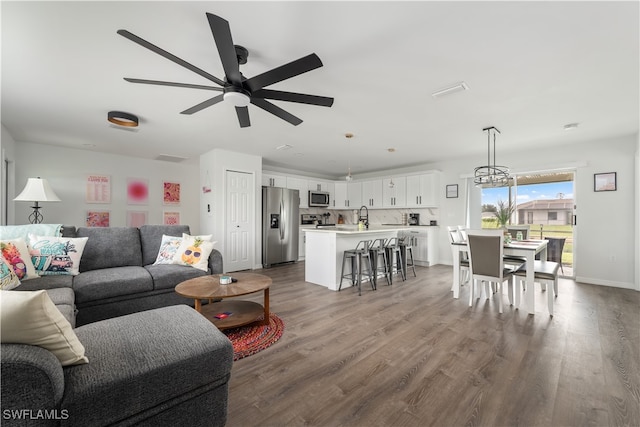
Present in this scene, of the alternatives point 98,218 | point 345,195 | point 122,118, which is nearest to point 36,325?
point 122,118

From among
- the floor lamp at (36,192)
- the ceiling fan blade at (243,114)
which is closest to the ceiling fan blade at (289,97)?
the ceiling fan blade at (243,114)

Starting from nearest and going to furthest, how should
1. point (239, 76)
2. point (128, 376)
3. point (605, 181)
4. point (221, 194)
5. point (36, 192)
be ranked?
point (128, 376)
point (239, 76)
point (36, 192)
point (605, 181)
point (221, 194)

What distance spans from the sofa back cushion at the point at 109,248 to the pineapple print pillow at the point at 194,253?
54 cm

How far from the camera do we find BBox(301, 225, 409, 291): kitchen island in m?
4.10

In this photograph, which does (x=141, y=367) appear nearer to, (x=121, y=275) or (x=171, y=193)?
(x=121, y=275)

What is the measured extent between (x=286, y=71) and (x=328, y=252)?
2923 mm

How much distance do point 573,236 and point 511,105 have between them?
3.24 metres

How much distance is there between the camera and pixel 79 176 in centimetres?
512

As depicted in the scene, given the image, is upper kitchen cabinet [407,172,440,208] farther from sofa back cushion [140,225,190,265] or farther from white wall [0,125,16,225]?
white wall [0,125,16,225]

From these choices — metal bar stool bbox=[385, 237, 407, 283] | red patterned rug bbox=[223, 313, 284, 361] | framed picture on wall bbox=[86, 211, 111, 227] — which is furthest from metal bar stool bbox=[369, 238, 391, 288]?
framed picture on wall bbox=[86, 211, 111, 227]

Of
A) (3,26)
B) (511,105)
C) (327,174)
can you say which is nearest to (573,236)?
(511,105)

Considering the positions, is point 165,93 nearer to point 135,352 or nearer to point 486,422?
point 135,352

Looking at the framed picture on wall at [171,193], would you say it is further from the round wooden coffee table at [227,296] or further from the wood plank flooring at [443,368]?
the wood plank flooring at [443,368]

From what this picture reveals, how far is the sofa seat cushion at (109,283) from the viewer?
8.12 ft
